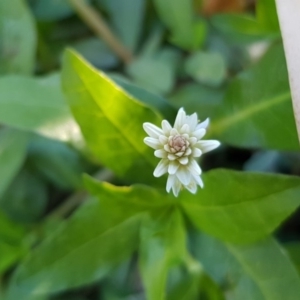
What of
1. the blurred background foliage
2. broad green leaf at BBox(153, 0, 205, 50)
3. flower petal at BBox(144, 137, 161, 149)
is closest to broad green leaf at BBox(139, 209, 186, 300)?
the blurred background foliage

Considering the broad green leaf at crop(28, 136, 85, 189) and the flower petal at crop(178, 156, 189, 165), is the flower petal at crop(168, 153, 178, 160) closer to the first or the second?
the flower petal at crop(178, 156, 189, 165)

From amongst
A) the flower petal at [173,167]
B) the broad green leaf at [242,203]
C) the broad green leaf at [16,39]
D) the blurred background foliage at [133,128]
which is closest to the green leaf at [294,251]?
the blurred background foliage at [133,128]

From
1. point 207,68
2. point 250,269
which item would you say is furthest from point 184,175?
point 207,68

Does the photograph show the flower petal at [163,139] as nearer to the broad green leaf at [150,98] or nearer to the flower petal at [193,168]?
the flower petal at [193,168]

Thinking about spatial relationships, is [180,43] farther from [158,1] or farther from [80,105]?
[80,105]

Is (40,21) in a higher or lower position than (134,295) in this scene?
higher

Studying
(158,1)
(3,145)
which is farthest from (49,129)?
(158,1)

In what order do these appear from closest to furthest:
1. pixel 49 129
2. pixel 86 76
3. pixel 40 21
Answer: pixel 86 76 < pixel 49 129 < pixel 40 21
